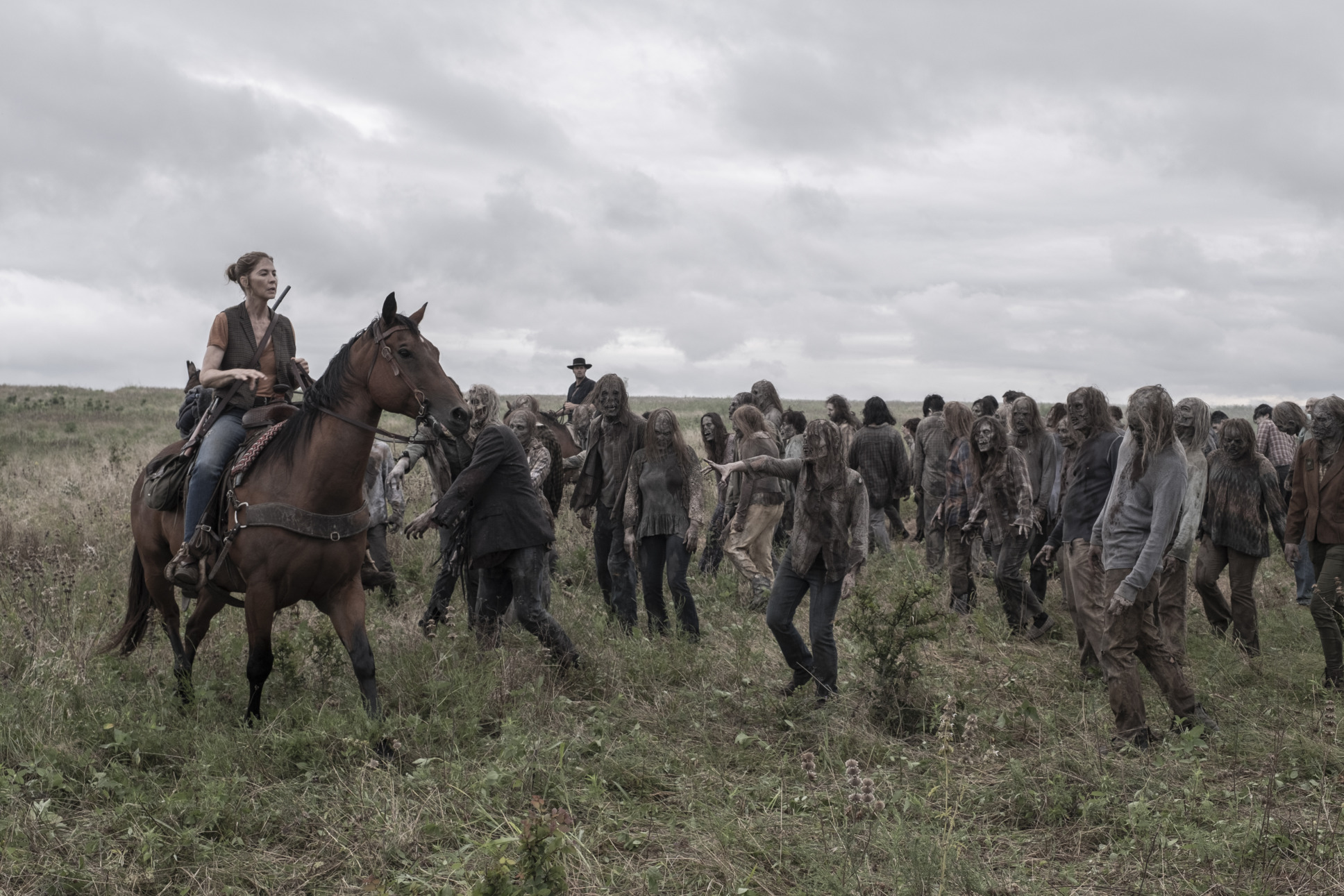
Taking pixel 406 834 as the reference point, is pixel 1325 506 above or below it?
above

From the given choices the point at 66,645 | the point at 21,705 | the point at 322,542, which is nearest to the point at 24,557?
the point at 66,645

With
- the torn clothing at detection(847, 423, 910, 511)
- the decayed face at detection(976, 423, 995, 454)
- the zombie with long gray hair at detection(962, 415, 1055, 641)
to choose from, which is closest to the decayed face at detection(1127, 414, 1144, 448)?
the zombie with long gray hair at detection(962, 415, 1055, 641)

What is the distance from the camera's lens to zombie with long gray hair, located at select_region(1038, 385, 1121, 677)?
694 centimetres

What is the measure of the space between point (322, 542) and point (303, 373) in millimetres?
1313

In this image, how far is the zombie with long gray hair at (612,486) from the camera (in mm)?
8953

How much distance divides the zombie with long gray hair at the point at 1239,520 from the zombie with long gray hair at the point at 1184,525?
84cm

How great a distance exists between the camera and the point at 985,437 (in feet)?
30.5

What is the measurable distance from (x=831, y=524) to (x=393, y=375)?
2.94 m

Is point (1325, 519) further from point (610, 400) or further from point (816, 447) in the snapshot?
point (610, 400)

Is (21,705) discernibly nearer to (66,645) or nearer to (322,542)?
(66,645)

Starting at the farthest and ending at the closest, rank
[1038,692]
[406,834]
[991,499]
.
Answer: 1. [991,499]
2. [1038,692]
3. [406,834]

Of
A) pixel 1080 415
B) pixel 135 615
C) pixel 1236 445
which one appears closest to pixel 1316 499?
pixel 1236 445

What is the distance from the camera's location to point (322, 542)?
6.14 metres

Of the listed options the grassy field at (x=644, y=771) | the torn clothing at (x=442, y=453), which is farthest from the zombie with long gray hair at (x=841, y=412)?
the torn clothing at (x=442, y=453)
